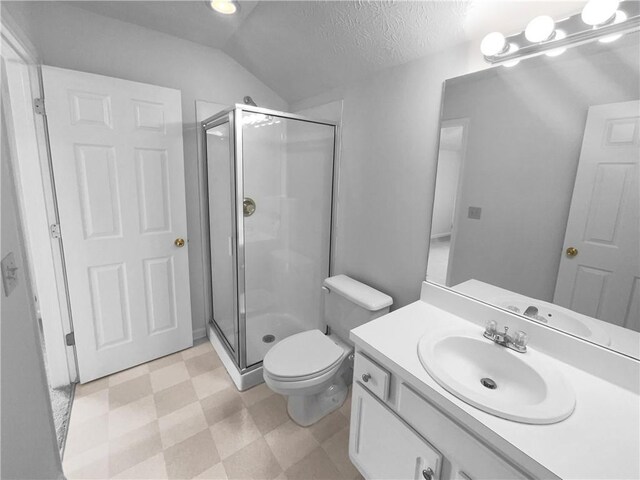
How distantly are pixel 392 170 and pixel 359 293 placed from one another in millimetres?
735

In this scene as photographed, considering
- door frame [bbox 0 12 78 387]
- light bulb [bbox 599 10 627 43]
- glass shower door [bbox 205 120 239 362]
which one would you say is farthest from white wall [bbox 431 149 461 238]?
door frame [bbox 0 12 78 387]

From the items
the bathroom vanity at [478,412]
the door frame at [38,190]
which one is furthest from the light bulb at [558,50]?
the door frame at [38,190]

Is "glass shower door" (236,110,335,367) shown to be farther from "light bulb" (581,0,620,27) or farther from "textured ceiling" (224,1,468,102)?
"light bulb" (581,0,620,27)

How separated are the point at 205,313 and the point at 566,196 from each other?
2.47m

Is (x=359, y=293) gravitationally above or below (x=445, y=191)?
below

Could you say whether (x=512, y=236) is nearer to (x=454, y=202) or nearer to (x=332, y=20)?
(x=454, y=202)

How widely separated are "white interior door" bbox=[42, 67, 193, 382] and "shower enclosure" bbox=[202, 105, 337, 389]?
0.98 feet

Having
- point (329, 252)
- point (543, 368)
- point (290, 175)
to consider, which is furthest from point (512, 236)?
point (290, 175)

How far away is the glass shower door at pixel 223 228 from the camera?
1810mm

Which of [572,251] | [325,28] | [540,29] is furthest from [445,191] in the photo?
[325,28]

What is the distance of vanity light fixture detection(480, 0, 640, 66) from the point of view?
2.95ft

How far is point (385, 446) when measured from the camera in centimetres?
113

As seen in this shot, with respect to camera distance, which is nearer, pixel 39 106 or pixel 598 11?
pixel 598 11

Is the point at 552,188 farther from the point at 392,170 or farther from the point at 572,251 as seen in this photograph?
the point at 392,170
